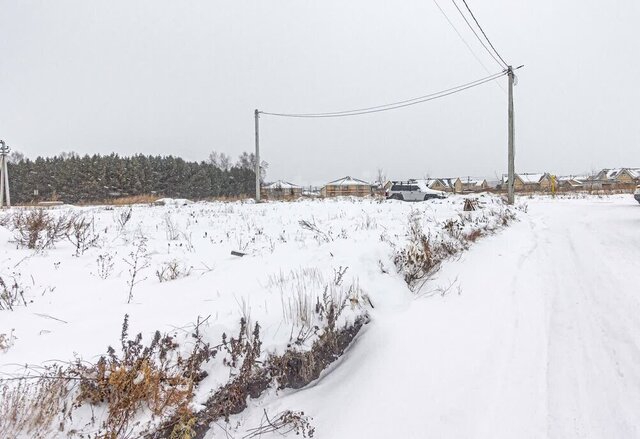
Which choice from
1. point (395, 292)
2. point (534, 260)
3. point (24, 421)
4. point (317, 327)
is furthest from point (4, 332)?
point (534, 260)

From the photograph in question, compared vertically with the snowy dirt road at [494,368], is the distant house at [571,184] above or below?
above

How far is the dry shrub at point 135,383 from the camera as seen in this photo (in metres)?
1.78

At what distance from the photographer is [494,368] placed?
8.06ft

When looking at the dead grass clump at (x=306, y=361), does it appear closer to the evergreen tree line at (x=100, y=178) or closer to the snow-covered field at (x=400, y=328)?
the snow-covered field at (x=400, y=328)

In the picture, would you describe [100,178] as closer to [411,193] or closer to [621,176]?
[411,193]

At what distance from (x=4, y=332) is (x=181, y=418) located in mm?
1620

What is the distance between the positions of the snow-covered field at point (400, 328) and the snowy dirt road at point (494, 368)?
0.03ft

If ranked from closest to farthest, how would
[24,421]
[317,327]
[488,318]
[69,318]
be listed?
[24,421], [317,327], [69,318], [488,318]

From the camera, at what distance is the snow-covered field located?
2041mm

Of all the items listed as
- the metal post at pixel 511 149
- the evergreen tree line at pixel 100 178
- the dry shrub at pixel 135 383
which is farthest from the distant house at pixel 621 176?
the dry shrub at pixel 135 383

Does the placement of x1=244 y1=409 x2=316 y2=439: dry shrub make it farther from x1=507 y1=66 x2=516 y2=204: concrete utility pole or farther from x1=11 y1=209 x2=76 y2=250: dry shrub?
x1=507 y1=66 x2=516 y2=204: concrete utility pole

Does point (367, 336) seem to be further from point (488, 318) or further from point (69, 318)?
point (69, 318)

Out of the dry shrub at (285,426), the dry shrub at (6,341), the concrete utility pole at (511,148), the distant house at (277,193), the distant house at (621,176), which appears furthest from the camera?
the distant house at (621,176)

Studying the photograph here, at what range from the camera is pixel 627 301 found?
11.4ft
